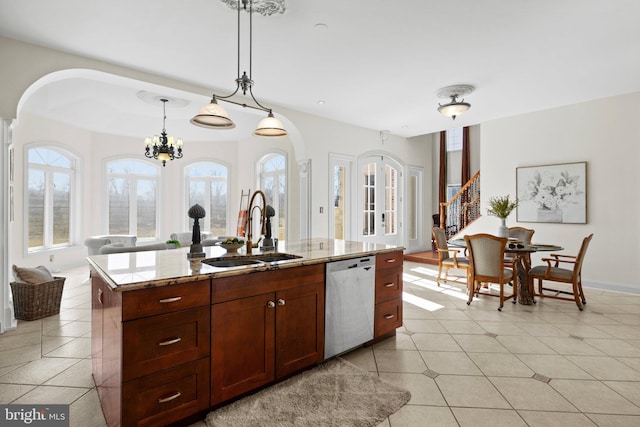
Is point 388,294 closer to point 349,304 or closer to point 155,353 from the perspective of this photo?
point 349,304

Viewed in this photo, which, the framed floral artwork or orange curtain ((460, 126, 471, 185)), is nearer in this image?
the framed floral artwork

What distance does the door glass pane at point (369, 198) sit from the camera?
7000 millimetres

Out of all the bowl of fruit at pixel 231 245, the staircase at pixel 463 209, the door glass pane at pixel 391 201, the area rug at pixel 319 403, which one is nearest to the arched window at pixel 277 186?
the door glass pane at pixel 391 201

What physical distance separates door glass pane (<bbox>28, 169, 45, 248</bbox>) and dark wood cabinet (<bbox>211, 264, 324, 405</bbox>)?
21.2 ft

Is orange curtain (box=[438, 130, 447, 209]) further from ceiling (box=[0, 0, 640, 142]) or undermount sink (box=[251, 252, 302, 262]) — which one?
undermount sink (box=[251, 252, 302, 262])

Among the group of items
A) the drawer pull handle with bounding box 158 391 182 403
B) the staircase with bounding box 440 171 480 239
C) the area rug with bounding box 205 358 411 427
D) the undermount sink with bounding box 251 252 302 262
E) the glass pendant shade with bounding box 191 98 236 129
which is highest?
the glass pendant shade with bounding box 191 98 236 129

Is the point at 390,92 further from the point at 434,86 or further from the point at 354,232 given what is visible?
the point at 354,232

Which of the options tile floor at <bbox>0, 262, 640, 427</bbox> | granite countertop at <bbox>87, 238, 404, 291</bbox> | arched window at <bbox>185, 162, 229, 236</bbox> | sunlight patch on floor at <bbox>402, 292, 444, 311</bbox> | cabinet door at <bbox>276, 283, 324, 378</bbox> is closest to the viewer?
granite countertop at <bbox>87, 238, 404, 291</bbox>

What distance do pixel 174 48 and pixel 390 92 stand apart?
2.81 m

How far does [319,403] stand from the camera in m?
2.09

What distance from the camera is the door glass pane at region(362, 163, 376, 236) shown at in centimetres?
700

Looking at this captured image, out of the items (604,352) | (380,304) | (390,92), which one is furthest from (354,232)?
(604,352)

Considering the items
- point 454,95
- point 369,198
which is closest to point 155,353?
point 454,95

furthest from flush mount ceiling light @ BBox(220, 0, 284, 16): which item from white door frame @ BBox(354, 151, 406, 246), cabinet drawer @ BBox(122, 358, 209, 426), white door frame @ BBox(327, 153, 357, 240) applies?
white door frame @ BBox(354, 151, 406, 246)
